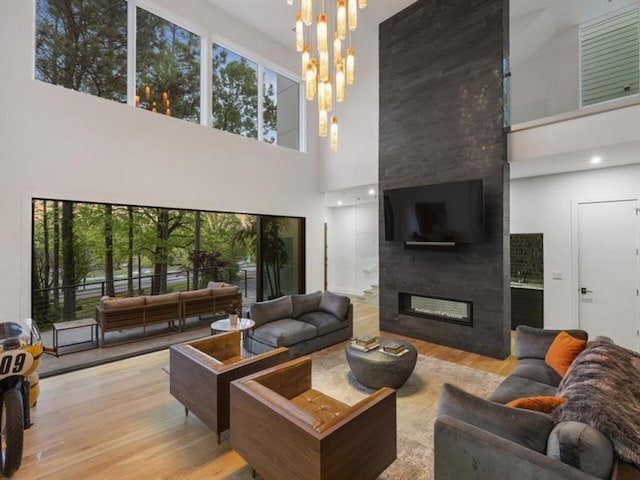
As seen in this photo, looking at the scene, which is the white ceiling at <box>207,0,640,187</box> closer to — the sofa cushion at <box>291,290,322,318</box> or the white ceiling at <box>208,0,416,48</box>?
the white ceiling at <box>208,0,416,48</box>

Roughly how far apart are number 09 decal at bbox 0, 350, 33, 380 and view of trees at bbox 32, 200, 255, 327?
10.3ft

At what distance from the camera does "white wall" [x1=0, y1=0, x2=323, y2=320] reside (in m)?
3.86

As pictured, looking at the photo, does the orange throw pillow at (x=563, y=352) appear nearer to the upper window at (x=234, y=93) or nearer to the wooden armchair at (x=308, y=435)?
the wooden armchair at (x=308, y=435)

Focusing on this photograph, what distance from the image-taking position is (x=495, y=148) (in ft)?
14.6

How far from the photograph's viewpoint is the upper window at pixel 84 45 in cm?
425

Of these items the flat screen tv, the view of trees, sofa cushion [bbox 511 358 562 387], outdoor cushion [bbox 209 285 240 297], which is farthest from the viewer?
outdoor cushion [bbox 209 285 240 297]

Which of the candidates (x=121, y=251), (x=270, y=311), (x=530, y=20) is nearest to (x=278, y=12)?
(x=530, y=20)

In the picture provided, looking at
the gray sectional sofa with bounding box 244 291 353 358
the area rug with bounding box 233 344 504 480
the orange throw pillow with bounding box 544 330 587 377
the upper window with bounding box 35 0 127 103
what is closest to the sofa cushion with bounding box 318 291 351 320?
the gray sectional sofa with bounding box 244 291 353 358

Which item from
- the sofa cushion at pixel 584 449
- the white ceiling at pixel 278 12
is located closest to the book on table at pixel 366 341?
the sofa cushion at pixel 584 449

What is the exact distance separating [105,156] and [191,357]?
11.5ft

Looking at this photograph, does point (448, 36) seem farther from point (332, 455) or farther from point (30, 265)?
point (30, 265)

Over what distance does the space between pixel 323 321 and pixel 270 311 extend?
835 millimetres

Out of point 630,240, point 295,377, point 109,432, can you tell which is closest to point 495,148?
point 630,240

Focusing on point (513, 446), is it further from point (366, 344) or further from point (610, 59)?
point (610, 59)
